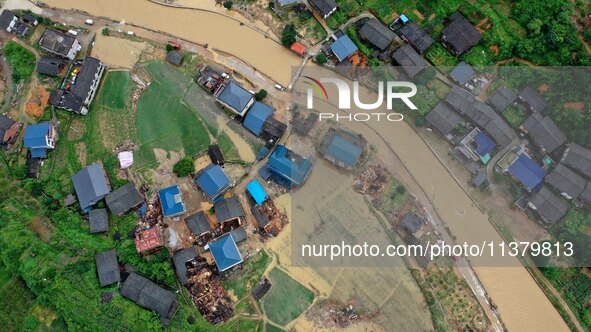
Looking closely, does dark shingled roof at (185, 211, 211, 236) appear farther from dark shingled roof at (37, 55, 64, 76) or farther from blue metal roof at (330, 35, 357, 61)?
blue metal roof at (330, 35, 357, 61)

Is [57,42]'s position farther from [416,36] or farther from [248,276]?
[416,36]

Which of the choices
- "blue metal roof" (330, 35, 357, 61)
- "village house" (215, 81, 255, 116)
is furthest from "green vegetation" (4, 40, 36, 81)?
"blue metal roof" (330, 35, 357, 61)

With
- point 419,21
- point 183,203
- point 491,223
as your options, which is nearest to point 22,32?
point 183,203

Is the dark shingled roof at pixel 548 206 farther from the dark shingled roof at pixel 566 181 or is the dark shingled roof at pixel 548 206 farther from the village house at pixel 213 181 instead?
the village house at pixel 213 181

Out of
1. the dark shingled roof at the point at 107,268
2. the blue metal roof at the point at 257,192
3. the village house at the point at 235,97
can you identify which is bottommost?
the dark shingled roof at the point at 107,268

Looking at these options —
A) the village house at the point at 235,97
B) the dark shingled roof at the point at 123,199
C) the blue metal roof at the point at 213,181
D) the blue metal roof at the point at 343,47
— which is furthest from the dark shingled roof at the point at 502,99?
the dark shingled roof at the point at 123,199

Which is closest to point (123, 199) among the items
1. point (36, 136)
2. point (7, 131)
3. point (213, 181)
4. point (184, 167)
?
point (184, 167)

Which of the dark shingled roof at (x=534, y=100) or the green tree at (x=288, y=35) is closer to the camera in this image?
the dark shingled roof at (x=534, y=100)

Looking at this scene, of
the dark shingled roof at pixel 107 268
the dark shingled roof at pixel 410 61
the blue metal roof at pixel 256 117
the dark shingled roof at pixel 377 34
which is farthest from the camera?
the dark shingled roof at pixel 377 34
